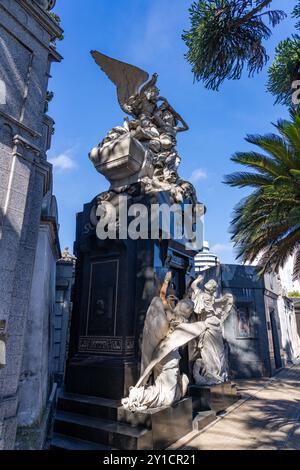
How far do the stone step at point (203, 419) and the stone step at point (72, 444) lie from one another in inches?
67.6

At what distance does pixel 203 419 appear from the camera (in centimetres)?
519

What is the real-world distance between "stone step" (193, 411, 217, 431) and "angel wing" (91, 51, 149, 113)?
27.0 ft

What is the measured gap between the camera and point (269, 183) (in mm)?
6652

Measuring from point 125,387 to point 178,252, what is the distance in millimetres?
3189

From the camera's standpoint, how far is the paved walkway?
4392 millimetres

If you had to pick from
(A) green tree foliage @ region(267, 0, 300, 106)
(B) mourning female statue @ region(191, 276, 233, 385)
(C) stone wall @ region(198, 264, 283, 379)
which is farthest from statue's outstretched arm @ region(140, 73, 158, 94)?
(C) stone wall @ region(198, 264, 283, 379)

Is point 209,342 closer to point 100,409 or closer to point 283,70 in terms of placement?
point 100,409

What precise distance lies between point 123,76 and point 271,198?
619 centimetres

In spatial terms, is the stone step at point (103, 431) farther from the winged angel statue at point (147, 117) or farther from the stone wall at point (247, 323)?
the stone wall at point (247, 323)

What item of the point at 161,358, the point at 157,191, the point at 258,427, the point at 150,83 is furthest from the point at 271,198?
the point at 150,83

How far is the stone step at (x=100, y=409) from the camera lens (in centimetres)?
414

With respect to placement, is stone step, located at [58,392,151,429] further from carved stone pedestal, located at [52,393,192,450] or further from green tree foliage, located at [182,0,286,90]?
green tree foliage, located at [182,0,286,90]

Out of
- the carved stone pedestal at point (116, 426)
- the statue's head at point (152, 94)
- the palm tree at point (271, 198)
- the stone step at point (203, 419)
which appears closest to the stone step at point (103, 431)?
the carved stone pedestal at point (116, 426)

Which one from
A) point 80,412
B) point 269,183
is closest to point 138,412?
point 80,412
